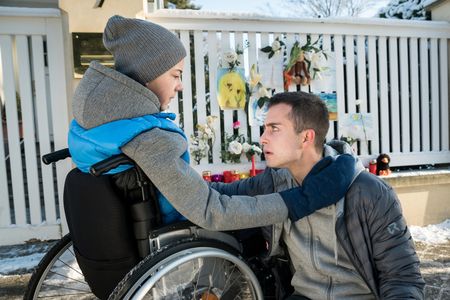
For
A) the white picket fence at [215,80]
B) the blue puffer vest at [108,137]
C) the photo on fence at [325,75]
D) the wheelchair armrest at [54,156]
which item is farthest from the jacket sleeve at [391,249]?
the photo on fence at [325,75]

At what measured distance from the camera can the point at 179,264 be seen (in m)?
1.35

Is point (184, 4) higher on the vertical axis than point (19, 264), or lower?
higher

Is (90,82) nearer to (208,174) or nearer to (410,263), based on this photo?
(410,263)

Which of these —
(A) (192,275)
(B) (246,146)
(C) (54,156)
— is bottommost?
(A) (192,275)

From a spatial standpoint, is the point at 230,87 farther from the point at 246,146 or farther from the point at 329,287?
the point at 329,287

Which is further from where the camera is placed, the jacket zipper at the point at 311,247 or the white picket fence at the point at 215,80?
the white picket fence at the point at 215,80

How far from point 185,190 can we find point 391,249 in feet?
2.45

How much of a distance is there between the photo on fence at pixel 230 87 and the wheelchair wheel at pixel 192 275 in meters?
2.27

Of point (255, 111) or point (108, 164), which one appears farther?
point (255, 111)

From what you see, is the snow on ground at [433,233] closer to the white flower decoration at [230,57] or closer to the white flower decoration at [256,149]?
the white flower decoration at [256,149]

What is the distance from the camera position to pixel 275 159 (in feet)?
5.49

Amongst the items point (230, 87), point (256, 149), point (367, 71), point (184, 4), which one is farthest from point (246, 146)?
point (184, 4)

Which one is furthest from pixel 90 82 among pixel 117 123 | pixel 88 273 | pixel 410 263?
pixel 410 263

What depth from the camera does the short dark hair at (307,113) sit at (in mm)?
1681
